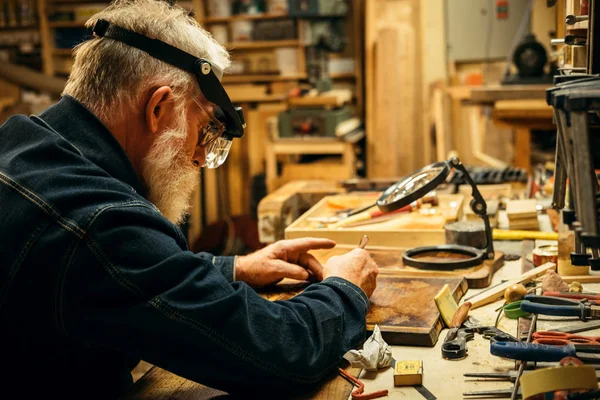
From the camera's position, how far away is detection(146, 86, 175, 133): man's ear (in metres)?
1.62

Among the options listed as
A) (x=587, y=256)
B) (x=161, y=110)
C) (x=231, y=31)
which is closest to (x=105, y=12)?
(x=161, y=110)

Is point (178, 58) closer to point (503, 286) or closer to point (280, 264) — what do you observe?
point (280, 264)

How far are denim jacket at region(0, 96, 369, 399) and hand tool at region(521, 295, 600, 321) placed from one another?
463mm

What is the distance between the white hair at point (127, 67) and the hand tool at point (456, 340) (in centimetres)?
84

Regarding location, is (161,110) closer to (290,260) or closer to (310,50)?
(290,260)

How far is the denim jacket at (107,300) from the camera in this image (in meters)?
1.33

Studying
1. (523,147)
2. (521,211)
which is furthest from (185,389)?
(523,147)

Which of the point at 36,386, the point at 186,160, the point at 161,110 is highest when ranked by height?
the point at 161,110

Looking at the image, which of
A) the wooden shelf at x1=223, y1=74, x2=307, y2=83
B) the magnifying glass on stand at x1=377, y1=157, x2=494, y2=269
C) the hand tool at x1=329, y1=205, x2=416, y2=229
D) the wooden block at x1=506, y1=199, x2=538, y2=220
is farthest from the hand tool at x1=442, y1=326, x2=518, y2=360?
the wooden shelf at x1=223, y1=74, x2=307, y2=83

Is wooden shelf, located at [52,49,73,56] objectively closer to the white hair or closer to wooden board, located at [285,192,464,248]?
wooden board, located at [285,192,464,248]

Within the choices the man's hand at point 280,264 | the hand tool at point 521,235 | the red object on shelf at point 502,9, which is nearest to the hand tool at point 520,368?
the man's hand at point 280,264

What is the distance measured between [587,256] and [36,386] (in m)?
1.13

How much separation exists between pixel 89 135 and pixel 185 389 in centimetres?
59

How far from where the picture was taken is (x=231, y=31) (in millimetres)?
7398
